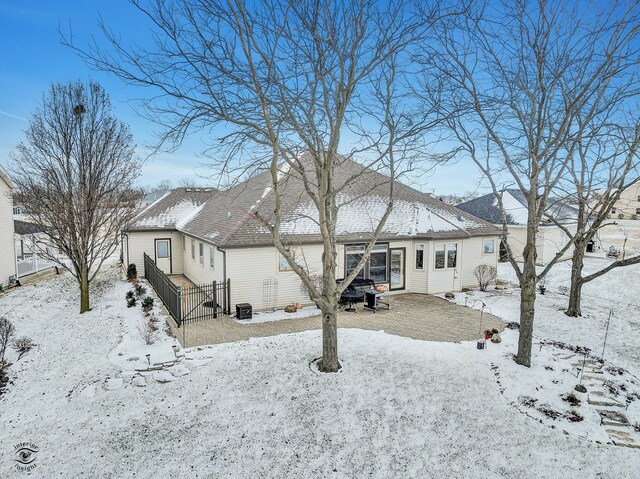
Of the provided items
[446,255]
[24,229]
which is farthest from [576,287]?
[24,229]

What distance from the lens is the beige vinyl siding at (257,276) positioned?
13.6m

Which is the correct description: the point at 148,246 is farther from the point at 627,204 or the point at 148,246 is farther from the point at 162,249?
the point at 627,204

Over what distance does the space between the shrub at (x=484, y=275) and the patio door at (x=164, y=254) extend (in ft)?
53.5

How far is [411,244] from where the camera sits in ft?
54.9

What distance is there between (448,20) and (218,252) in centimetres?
1046

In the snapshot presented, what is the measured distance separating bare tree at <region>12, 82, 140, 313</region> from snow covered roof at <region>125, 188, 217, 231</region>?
501 cm

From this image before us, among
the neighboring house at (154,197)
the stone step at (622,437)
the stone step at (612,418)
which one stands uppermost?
the neighboring house at (154,197)

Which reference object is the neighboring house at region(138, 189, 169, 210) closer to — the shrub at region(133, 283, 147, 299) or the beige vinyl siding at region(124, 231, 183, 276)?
the beige vinyl siding at region(124, 231, 183, 276)

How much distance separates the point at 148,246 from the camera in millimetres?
20844

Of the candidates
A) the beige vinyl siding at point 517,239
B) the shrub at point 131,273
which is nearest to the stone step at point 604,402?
the shrub at point 131,273

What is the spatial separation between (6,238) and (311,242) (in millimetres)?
16925

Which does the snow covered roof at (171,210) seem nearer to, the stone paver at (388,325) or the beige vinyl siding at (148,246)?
the beige vinyl siding at (148,246)

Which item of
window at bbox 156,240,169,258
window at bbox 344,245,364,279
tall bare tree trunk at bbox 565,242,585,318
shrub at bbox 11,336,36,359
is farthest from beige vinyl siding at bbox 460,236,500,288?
shrub at bbox 11,336,36,359

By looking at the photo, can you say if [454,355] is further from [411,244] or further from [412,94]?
[411,244]
